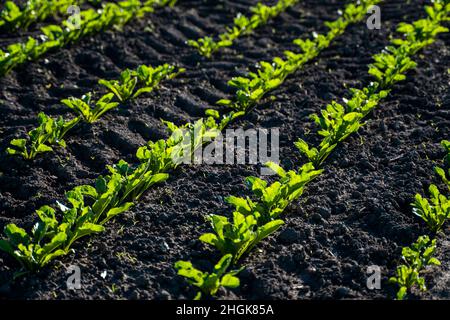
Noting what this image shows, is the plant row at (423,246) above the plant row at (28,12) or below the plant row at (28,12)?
below

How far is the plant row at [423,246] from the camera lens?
143 inches

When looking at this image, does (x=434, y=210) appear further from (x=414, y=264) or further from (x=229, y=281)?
(x=229, y=281)

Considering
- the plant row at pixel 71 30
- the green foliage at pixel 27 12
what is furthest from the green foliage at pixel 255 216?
the green foliage at pixel 27 12

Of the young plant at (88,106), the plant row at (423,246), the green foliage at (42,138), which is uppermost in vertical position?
the young plant at (88,106)

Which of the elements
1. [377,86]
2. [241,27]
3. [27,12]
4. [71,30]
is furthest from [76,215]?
[241,27]

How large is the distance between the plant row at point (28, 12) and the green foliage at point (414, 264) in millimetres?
4564

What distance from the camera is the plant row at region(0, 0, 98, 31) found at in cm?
673

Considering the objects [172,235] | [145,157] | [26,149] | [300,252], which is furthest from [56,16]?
[300,252]

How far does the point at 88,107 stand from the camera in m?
5.16

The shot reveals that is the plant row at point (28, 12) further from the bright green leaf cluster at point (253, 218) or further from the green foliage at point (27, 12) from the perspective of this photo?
the bright green leaf cluster at point (253, 218)

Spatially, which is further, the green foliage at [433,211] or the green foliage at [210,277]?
the green foliage at [433,211]

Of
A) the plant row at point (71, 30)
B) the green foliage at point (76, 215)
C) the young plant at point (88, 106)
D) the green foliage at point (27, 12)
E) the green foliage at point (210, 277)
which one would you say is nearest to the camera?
the green foliage at point (210, 277)

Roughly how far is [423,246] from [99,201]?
6.06 ft

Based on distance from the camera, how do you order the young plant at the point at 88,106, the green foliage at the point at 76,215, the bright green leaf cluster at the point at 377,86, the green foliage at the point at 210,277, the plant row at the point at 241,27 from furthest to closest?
the plant row at the point at 241,27 < the young plant at the point at 88,106 < the bright green leaf cluster at the point at 377,86 < the green foliage at the point at 76,215 < the green foliage at the point at 210,277
